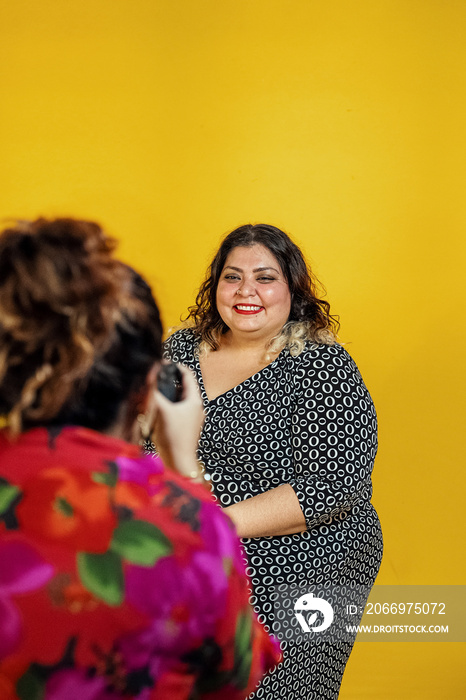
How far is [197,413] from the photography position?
3.81ft

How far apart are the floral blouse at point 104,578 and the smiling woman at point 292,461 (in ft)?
2.88

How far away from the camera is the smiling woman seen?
1726 millimetres

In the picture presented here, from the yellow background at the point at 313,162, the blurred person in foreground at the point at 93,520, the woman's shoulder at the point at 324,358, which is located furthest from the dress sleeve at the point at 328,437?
the yellow background at the point at 313,162

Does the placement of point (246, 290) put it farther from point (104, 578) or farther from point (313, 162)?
point (104, 578)

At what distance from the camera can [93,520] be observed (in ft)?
2.58

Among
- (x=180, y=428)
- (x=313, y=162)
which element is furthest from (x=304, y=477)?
(x=313, y=162)

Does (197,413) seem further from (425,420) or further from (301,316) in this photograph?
(425,420)

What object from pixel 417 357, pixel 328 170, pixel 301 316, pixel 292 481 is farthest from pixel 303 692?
pixel 328 170

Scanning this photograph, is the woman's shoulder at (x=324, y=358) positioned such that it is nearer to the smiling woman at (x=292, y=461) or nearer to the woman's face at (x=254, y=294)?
the smiling woman at (x=292, y=461)

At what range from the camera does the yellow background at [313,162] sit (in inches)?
112

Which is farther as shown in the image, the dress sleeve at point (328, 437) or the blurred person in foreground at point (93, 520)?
the dress sleeve at point (328, 437)

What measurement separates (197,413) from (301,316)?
954 mm

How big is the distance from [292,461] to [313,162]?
145 centimetres

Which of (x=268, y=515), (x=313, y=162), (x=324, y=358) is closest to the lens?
(x=268, y=515)
